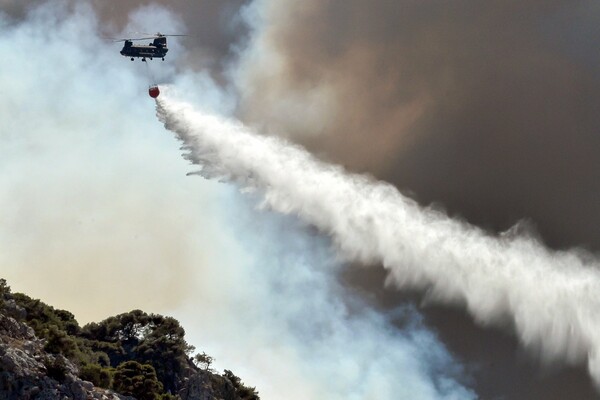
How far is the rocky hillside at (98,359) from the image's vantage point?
334 ft

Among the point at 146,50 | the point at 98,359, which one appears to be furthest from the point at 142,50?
the point at 98,359

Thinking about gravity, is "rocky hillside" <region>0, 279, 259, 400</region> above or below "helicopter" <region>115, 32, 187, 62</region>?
below

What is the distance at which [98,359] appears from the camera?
14150 cm

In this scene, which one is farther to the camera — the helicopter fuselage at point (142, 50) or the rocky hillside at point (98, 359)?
the helicopter fuselage at point (142, 50)

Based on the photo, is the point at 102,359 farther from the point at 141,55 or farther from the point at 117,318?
the point at 141,55

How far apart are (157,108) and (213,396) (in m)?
62.0

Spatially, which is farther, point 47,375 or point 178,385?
point 178,385

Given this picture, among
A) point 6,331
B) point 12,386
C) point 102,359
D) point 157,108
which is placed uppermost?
point 157,108

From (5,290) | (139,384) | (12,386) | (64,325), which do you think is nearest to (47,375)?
(12,386)

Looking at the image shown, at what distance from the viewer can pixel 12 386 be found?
98.9 metres

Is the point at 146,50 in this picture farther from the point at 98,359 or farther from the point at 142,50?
the point at 98,359

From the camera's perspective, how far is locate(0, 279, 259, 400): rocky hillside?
4008 inches

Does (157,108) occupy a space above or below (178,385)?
above

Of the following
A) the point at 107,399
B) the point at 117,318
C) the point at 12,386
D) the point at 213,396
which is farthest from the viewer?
the point at 117,318
